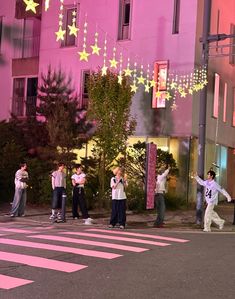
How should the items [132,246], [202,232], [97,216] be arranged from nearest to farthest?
[132,246] < [202,232] < [97,216]

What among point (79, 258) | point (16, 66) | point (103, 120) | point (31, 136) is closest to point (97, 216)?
point (103, 120)

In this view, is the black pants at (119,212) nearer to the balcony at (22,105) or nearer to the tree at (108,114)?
the tree at (108,114)

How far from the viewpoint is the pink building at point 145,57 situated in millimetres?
22750

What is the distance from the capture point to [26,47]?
2814 centimetres

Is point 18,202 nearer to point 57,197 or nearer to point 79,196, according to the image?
point 57,197

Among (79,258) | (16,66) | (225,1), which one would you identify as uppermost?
(225,1)

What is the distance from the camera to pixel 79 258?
9.59 m

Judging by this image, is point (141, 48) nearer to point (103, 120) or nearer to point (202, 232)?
point (103, 120)

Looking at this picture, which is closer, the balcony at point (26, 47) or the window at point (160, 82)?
the window at point (160, 82)

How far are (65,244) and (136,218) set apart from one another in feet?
23.5

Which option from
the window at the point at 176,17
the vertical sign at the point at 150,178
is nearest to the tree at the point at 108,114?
the vertical sign at the point at 150,178

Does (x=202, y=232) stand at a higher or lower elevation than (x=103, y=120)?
lower

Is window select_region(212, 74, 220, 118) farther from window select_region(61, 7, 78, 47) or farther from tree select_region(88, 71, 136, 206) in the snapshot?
window select_region(61, 7, 78, 47)

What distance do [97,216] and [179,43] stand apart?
29.5ft
